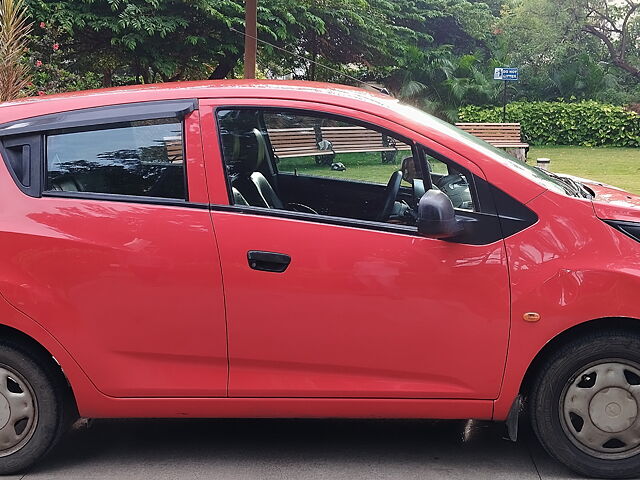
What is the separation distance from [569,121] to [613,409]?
→ 2006 cm

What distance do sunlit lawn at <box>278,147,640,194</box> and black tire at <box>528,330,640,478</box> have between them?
3.79 ft

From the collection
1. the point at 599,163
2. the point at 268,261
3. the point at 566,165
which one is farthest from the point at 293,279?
the point at 599,163

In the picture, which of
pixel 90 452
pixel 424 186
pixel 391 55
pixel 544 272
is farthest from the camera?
pixel 391 55

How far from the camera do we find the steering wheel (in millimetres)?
3408

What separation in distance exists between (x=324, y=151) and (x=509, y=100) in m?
21.4

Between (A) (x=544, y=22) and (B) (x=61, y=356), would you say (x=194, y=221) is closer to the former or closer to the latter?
(B) (x=61, y=356)

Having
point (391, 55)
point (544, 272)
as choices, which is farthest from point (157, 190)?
point (391, 55)

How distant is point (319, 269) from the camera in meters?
3.29

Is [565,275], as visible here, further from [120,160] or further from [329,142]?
[120,160]

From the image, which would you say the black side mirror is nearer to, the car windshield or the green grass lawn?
the car windshield

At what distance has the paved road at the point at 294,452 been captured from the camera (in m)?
3.55

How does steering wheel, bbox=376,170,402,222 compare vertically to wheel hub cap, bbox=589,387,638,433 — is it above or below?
above

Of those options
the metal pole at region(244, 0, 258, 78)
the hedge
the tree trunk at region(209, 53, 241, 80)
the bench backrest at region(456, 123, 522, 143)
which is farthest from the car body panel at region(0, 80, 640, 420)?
the hedge

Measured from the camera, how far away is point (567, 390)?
335cm
